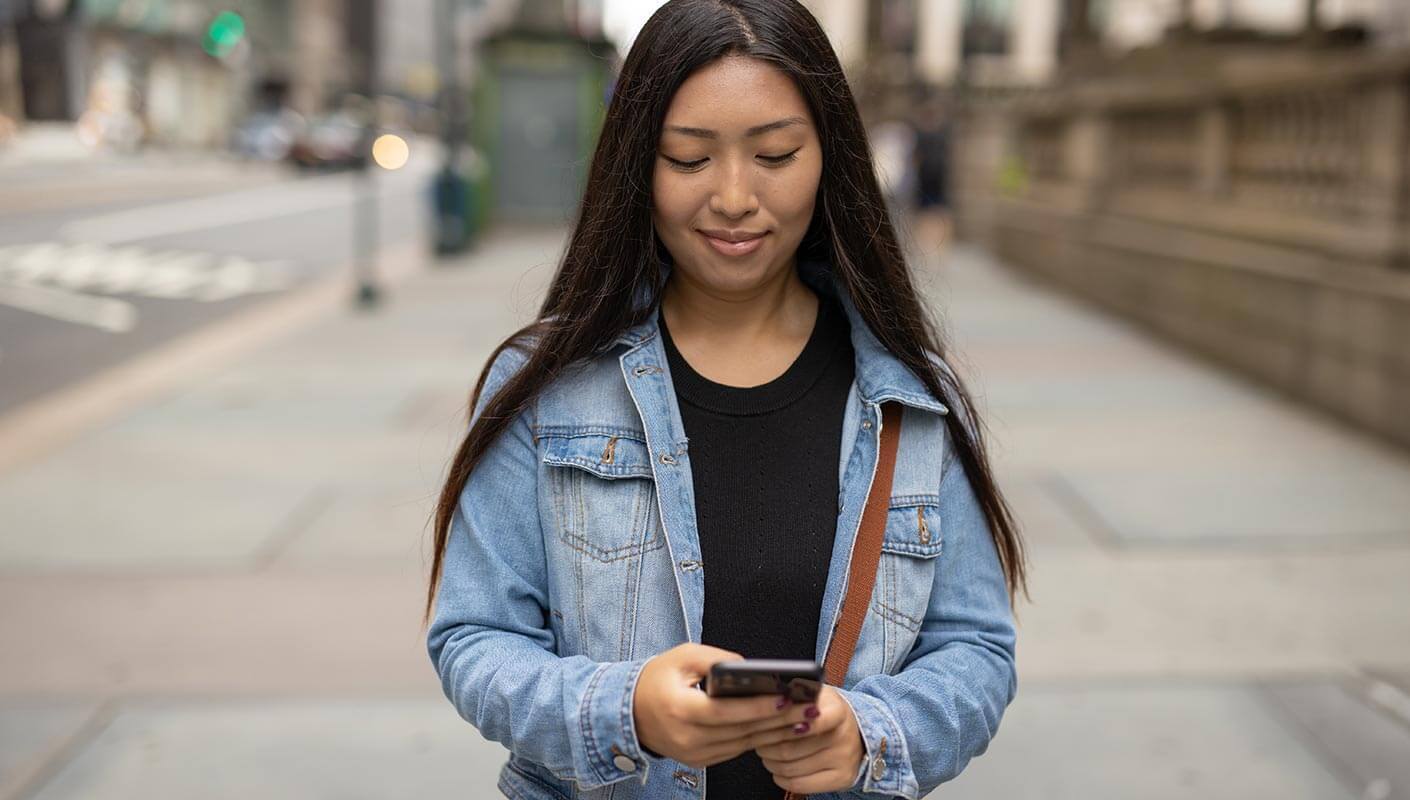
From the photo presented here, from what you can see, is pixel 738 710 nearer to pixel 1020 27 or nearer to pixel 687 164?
pixel 687 164

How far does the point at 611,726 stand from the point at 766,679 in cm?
29

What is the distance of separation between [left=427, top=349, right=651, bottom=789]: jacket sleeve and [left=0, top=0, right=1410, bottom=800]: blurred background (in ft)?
1.54

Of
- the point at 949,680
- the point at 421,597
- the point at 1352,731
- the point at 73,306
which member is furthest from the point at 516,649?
the point at 73,306

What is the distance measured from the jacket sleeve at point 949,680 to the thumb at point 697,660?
0.23m

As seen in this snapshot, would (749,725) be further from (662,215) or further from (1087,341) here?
(1087,341)

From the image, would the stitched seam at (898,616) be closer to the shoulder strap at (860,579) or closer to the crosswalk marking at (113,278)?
the shoulder strap at (860,579)

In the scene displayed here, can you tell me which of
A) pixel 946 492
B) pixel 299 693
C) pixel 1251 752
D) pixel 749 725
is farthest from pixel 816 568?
pixel 299 693

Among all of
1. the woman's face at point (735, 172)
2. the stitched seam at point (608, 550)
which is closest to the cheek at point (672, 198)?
the woman's face at point (735, 172)

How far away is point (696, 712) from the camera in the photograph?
158cm

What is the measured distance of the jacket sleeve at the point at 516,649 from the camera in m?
1.73

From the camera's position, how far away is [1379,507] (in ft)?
21.4

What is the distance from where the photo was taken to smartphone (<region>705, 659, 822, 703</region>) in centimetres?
149

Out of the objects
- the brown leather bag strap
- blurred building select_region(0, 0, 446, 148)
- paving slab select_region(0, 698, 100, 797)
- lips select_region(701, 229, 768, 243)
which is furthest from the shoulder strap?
blurred building select_region(0, 0, 446, 148)

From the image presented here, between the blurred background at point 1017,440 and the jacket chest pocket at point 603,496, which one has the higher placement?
the jacket chest pocket at point 603,496
